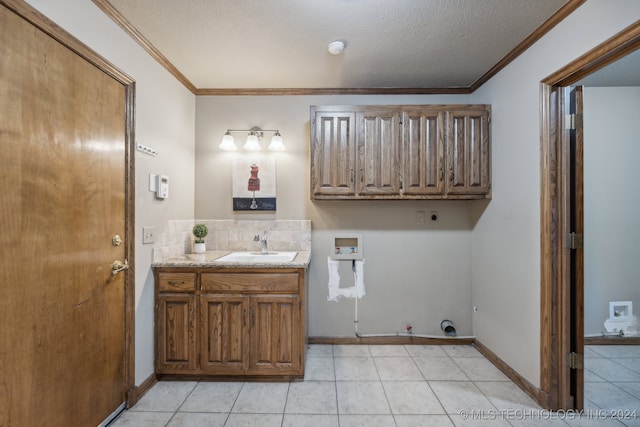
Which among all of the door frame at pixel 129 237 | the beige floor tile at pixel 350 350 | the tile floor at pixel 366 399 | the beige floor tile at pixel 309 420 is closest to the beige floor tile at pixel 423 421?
the tile floor at pixel 366 399

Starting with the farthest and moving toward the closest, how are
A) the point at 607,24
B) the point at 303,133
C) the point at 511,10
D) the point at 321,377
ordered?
the point at 303,133 → the point at 321,377 → the point at 511,10 → the point at 607,24

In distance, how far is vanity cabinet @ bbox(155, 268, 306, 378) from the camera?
6.73ft

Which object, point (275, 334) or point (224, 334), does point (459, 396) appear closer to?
point (275, 334)

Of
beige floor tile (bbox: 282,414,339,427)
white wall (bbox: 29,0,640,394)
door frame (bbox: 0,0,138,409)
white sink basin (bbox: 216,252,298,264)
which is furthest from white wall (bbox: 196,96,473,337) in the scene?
beige floor tile (bbox: 282,414,339,427)

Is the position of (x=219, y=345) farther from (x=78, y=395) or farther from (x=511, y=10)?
(x=511, y=10)

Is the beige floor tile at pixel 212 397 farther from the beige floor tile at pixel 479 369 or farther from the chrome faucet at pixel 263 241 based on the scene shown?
the beige floor tile at pixel 479 369

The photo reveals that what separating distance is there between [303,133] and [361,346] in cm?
208

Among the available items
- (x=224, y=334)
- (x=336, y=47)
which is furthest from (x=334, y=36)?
(x=224, y=334)

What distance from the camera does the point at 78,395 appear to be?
1.47 meters

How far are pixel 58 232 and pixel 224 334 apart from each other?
119cm

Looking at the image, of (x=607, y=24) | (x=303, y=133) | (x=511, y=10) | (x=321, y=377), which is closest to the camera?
(x=607, y=24)

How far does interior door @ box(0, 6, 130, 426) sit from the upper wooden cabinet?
1.43 m

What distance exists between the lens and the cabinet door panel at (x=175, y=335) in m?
2.06

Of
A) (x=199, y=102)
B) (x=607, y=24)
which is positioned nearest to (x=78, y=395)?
(x=199, y=102)
